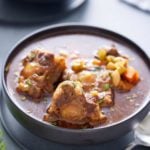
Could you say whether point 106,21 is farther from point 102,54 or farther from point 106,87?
point 106,87

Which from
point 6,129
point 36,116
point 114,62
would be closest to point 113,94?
point 114,62

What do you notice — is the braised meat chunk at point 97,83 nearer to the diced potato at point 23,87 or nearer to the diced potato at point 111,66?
the diced potato at point 111,66

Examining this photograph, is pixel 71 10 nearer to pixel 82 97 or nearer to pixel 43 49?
pixel 43 49

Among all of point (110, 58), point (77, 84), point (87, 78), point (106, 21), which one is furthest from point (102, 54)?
point (106, 21)

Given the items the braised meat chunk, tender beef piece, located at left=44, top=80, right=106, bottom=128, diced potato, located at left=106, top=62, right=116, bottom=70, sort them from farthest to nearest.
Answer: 1. diced potato, located at left=106, top=62, right=116, bottom=70
2. the braised meat chunk
3. tender beef piece, located at left=44, top=80, right=106, bottom=128

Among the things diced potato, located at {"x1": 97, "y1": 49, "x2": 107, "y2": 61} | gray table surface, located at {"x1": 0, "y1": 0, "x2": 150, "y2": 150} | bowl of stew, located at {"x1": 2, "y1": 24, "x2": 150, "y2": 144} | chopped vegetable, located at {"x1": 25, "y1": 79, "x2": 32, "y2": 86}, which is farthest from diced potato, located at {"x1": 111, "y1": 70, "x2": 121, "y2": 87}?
gray table surface, located at {"x1": 0, "y1": 0, "x2": 150, "y2": 150}

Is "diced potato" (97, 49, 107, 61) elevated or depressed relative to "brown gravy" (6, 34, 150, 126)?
elevated

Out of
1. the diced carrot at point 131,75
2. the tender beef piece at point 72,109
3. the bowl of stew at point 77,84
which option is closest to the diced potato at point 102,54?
the bowl of stew at point 77,84

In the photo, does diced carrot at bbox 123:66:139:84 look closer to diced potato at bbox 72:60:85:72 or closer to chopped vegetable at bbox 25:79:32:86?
diced potato at bbox 72:60:85:72
